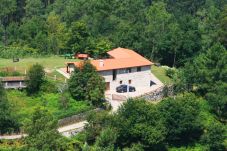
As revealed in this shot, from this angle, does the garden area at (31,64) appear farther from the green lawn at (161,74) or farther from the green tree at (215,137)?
the green tree at (215,137)

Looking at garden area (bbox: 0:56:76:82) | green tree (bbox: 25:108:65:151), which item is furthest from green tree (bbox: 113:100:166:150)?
garden area (bbox: 0:56:76:82)

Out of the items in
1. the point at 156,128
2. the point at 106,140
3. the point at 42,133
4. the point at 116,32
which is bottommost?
the point at 106,140

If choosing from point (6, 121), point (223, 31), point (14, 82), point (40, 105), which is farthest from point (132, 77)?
point (223, 31)

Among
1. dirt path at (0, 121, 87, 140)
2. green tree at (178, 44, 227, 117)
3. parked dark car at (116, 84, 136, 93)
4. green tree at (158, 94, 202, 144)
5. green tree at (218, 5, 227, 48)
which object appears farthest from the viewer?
green tree at (218, 5, 227, 48)

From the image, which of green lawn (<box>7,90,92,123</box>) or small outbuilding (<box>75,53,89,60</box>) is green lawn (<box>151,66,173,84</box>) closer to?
small outbuilding (<box>75,53,89,60</box>)

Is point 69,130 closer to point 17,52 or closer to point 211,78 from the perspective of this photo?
point 211,78

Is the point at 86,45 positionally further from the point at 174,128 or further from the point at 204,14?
the point at 204,14

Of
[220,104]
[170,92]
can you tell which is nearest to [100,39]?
[170,92]
